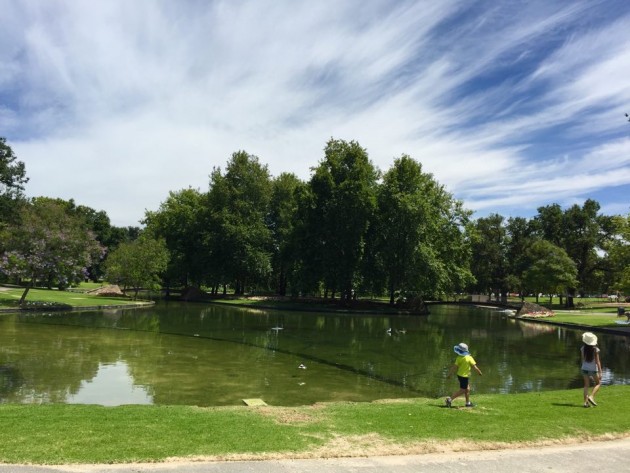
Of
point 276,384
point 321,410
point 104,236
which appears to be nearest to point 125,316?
point 276,384

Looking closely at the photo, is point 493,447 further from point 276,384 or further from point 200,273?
point 200,273

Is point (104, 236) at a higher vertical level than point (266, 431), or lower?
higher

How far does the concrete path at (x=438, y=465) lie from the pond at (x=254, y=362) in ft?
20.2

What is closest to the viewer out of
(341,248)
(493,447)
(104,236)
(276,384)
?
(493,447)

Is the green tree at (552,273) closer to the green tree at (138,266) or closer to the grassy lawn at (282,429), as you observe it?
the green tree at (138,266)

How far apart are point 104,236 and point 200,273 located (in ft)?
140

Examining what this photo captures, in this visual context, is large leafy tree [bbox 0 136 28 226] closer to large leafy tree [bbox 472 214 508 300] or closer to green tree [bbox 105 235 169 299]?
green tree [bbox 105 235 169 299]

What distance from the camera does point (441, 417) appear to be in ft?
33.4

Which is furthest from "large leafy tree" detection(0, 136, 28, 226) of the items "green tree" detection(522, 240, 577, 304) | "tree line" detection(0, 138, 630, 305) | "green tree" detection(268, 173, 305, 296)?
"green tree" detection(522, 240, 577, 304)

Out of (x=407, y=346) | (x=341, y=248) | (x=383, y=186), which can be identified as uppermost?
(x=383, y=186)

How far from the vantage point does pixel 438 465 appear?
23.5ft

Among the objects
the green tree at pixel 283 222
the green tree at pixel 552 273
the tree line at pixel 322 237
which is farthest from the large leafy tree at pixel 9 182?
the green tree at pixel 552 273

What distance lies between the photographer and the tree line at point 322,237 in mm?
55281

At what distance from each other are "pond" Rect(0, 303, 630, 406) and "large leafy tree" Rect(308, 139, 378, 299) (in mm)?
24535
